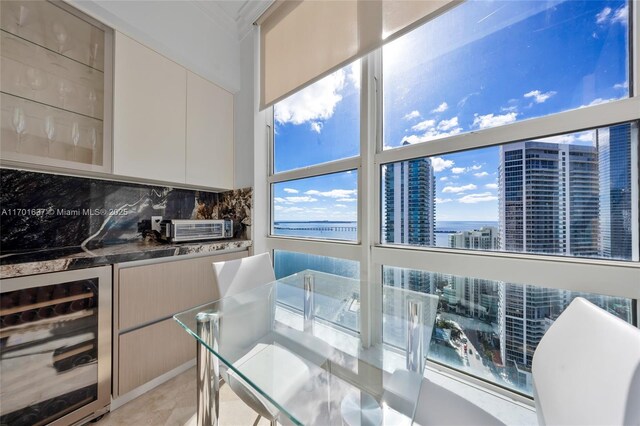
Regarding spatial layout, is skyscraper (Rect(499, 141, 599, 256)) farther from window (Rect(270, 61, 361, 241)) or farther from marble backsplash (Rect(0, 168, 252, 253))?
marble backsplash (Rect(0, 168, 252, 253))

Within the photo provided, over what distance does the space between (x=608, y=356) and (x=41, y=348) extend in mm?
2055

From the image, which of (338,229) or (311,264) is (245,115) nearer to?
(338,229)

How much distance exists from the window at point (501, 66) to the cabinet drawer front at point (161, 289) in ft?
5.38

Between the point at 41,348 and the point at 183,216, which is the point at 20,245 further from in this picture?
the point at 183,216

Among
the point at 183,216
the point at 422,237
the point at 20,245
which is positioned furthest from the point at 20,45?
the point at 422,237

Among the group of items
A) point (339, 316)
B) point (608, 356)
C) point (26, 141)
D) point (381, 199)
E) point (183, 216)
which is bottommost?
point (339, 316)

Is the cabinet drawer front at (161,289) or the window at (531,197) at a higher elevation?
the window at (531,197)

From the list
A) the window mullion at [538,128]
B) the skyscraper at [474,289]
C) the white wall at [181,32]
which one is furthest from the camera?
the white wall at [181,32]

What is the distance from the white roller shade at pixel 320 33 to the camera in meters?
1.32

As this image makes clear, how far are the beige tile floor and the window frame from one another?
0.89 meters

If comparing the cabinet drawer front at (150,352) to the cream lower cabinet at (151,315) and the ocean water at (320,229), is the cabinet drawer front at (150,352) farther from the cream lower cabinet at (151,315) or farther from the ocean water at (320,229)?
the ocean water at (320,229)

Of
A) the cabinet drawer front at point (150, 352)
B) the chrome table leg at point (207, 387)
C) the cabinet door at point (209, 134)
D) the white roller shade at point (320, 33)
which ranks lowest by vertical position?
the cabinet drawer front at point (150, 352)

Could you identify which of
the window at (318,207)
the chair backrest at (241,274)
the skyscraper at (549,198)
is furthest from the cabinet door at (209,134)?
the skyscraper at (549,198)

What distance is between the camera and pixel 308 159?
1951mm
